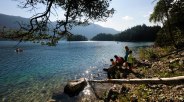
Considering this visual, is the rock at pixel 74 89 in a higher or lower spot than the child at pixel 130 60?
lower

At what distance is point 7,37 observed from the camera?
7.34 metres

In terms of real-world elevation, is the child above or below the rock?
above

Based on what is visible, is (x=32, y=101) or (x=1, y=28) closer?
(x=1, y=28)

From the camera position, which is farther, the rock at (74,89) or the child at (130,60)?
the child at (130,60)

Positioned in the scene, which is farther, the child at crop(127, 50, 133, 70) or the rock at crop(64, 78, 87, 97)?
the child at crop(127, 50, 133, 70)

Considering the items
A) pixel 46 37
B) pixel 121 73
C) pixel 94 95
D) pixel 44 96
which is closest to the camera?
pixel 46 37

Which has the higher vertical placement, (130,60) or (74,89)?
(130,60)

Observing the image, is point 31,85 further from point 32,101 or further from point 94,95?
point 94,95

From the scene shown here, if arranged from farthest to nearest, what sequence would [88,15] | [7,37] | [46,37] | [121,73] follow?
[121,73] → [88,15] → [46,37] → [7,37]

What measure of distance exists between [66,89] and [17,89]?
6.27 m

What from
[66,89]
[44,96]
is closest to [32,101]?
[44,96]

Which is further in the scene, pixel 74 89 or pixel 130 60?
pixel 130 60

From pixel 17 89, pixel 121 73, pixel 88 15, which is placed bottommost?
pixel 17 89

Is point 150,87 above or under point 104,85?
above
